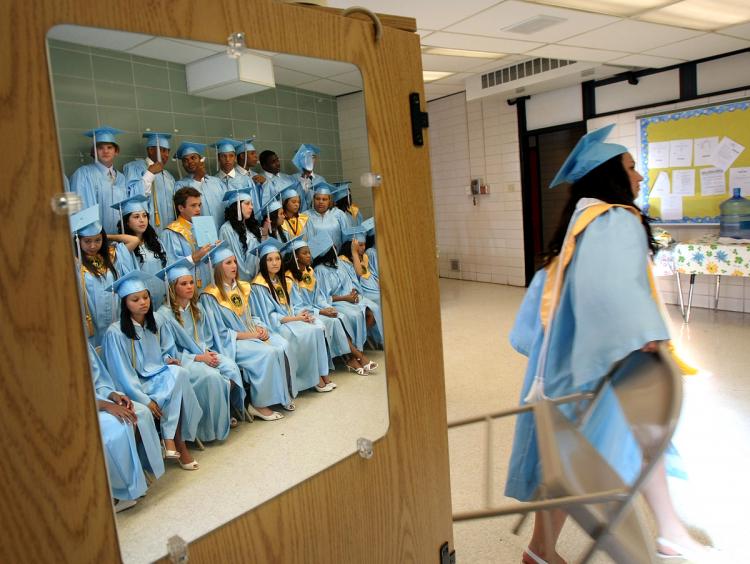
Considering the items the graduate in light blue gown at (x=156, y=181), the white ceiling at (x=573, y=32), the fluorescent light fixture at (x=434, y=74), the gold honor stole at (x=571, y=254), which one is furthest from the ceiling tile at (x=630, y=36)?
the graduate in light blue gown at (x=156, y=181)

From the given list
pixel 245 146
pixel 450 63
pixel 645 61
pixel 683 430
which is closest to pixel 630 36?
pixel 645 61

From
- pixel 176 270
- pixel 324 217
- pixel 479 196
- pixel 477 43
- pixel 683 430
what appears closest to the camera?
pixel 176 270

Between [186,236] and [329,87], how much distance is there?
1.32 ft

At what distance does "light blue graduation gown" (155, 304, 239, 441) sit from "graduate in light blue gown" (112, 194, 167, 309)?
1.9 inches

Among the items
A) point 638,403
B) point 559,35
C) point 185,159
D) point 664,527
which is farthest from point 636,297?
point 559,35

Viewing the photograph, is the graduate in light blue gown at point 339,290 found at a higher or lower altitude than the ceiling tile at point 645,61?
lower

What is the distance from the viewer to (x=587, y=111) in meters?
6.91

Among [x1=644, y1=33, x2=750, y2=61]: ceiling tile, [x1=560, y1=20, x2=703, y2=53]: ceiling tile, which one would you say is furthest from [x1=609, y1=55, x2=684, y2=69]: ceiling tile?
[x1=560, y1=20, x2=703, y2=53]: ceiling tile

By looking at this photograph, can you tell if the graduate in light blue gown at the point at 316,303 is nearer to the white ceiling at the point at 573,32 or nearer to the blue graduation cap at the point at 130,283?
the blue graduation cap at the point at 130,283

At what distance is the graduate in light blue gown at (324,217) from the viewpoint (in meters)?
1.03

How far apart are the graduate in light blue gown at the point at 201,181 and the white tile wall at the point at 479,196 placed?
7.39 meters

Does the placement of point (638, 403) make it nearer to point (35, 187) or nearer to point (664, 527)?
point (664, 527)

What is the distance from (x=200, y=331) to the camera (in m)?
0.83

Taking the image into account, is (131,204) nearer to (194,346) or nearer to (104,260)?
(104,260)
